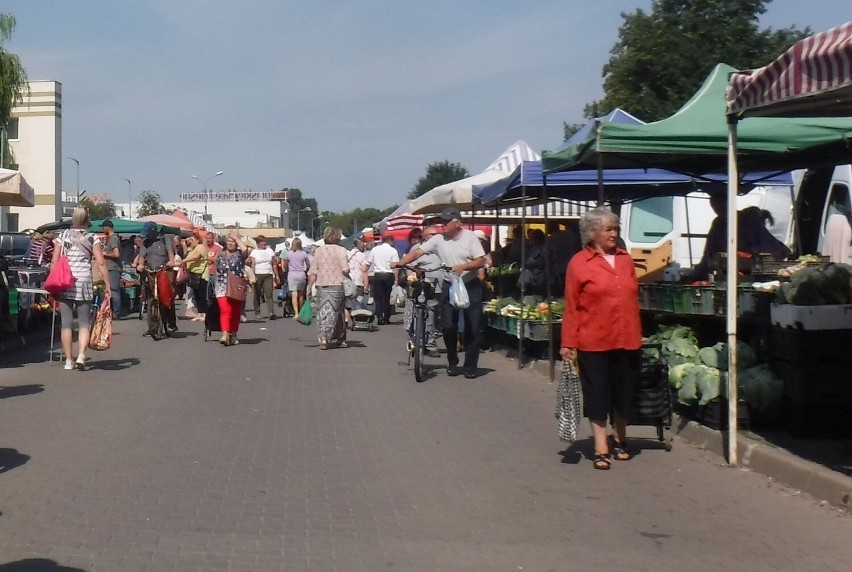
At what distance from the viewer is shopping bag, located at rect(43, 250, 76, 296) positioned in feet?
43.5

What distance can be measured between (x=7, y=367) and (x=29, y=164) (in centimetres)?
5493

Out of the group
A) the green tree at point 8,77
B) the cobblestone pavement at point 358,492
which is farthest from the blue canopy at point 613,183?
the green tree at point 8,77

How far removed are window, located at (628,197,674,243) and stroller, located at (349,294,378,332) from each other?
17.7 feet

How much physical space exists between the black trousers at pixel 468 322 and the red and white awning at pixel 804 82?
568cm

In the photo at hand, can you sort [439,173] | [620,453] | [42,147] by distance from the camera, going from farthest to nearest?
1. [439,173]
2. [42,147]
3. [620,453]

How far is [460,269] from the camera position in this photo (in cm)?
1357

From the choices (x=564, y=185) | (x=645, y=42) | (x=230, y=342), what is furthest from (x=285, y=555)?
(x=645, y=42)

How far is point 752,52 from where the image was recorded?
147ft

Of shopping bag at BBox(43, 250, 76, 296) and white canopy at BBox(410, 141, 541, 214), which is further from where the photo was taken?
white canopy at BBox(410, 141, 541, 214)

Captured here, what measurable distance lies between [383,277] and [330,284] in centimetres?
551

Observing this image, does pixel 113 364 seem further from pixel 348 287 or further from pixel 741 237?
pixel 741 237

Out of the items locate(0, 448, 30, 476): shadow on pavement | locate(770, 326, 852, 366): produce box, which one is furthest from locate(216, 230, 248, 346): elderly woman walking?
locate(770, 326, 852, 366): produce box

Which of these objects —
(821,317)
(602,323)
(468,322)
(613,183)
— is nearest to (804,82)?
(821,317)

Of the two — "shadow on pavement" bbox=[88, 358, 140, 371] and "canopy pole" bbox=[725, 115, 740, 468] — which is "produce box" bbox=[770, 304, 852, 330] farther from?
"shadow on pavement" bbox=[88, 358, 140, 371]
